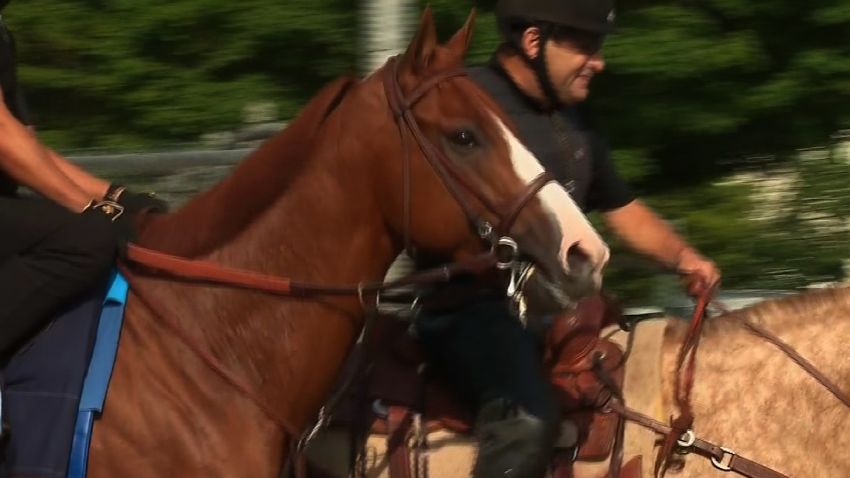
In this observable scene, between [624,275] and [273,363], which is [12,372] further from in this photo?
[624,275]

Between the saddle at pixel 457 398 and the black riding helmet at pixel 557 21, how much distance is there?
771 millimetres

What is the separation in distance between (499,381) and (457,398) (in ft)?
0.63

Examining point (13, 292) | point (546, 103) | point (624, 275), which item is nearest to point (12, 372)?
point (13, 292)

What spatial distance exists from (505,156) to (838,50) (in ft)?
10.7

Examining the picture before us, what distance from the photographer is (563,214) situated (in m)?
3.17

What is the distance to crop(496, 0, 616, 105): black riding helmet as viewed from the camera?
3.66 metres

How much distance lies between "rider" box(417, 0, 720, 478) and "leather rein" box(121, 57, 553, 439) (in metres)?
0.39

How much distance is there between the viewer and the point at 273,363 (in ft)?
11.1

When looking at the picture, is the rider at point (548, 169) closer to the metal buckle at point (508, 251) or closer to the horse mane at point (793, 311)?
the horse mane at point (793, 311)

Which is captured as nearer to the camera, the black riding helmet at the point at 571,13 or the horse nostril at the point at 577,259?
the horse nostril at the point at 577,259

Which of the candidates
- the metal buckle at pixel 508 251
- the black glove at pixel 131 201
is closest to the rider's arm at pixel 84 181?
the black glove at pixel 131 201

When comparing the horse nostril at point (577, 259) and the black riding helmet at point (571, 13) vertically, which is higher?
the black riding helmet at point (571, 13)

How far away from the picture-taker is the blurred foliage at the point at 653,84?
19.2ft

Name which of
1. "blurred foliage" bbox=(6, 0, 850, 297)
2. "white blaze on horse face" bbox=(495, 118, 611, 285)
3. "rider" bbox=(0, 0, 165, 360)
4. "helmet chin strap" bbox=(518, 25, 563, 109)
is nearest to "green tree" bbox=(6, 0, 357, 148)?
"blurred foliage" bbox=(6, 0, 850, 297)
